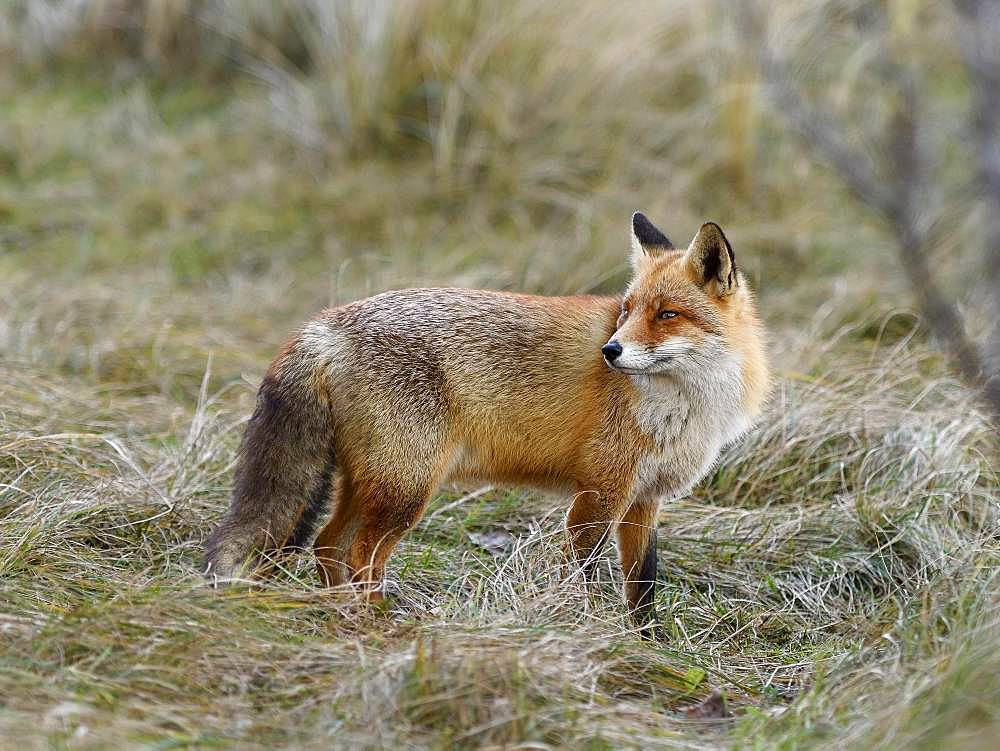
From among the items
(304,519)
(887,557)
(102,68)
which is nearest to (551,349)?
(304,519)

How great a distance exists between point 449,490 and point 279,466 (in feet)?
4.50

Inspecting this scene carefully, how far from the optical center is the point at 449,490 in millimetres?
5254

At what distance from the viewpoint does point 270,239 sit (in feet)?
27.7

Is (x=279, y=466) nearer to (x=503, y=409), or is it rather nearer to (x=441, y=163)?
(x=503, y=409)

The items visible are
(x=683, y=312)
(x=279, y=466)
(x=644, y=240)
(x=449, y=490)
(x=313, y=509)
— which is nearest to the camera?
(x=279, y=466)

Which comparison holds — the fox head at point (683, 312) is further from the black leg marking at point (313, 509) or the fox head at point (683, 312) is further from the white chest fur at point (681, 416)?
the black leg marking at point (313, 509)

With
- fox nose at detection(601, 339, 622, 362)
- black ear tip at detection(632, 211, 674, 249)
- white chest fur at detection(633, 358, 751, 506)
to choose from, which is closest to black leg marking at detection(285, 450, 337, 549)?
fox nose at detection(601, 339, 622, 362)

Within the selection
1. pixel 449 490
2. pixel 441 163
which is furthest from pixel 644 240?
pixel 441 163

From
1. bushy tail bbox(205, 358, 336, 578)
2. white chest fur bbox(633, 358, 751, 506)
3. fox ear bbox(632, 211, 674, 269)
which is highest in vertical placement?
fox ear bbox(632, 211, 674, 269)

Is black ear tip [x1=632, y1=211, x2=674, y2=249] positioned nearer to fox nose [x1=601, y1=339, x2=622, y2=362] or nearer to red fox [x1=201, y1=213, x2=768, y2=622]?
red fox [x1=201, y1=213, x2=768, y2=622]

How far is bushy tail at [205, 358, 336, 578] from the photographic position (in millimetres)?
3939

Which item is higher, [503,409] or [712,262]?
[712,262]

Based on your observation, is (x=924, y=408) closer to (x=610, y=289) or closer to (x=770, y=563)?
(x=770, y=563)

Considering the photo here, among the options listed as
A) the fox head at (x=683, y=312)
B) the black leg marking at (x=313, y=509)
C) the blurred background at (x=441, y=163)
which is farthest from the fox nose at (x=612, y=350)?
the blurred background at (x=441, y=163)
